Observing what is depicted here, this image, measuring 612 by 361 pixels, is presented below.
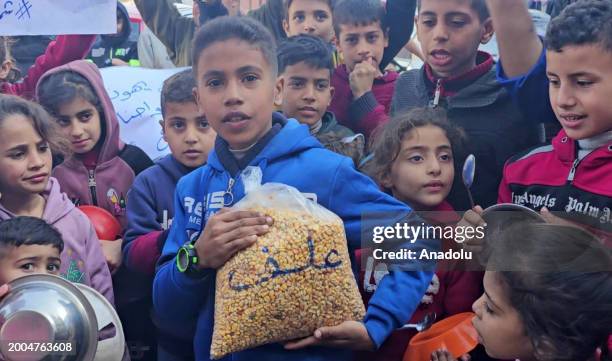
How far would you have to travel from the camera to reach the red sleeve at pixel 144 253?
9.39 ft

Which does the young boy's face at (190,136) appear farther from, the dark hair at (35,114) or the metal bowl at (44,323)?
the metal bowl at (44,323)

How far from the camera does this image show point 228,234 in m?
2.34

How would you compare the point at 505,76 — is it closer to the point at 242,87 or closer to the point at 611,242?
the point at 611,242

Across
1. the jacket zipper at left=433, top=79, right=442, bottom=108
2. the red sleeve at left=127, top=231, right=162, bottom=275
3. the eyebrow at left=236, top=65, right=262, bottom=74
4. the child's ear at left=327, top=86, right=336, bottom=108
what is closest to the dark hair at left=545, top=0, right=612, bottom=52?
the jacket zipper at left=433, top=79, right=442, bottom=108

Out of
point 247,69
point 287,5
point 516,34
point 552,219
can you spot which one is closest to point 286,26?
point 287,5

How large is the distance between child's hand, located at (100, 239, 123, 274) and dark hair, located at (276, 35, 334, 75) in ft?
2.70

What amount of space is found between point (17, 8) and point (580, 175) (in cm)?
193

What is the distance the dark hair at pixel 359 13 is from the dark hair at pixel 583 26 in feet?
1.99

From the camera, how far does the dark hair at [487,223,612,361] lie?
6.87 ft

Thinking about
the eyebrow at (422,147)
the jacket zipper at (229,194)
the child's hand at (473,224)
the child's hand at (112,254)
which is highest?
the eyebrow at (422,147)

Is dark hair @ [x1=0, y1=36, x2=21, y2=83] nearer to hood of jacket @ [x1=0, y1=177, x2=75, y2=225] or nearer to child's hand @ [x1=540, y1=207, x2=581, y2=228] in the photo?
hood of jacket @ [x1=0, y1=177, x2=75, y2=225]

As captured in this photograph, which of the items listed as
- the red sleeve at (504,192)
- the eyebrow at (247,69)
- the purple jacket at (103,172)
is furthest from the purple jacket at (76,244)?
→ the red sleeve at (504,192)

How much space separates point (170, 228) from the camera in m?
2.75

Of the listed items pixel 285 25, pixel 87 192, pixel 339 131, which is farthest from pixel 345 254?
pixel 87 192
